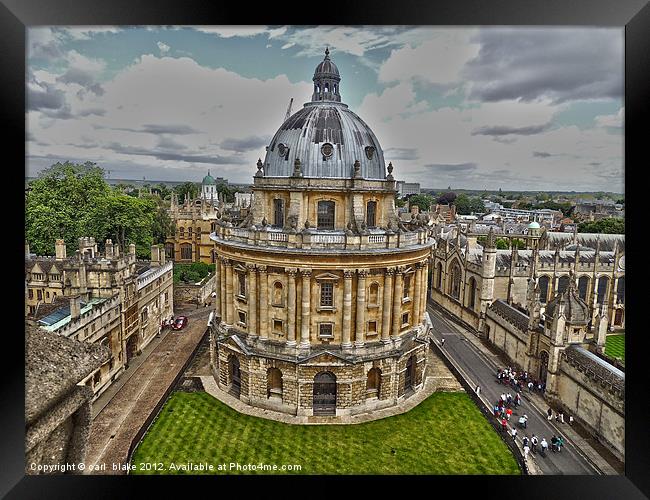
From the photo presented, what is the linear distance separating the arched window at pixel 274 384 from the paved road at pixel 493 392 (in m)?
10.3

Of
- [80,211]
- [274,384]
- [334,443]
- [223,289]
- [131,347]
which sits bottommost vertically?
[334,443]

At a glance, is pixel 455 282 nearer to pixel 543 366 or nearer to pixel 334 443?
pixel 543 366

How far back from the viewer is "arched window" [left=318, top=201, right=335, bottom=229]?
70.0ft

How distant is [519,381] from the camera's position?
945 inches

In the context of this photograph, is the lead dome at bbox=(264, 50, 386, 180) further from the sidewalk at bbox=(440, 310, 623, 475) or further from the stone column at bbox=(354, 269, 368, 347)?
the sidewalk at bbox=(440, 310, 623, 475)

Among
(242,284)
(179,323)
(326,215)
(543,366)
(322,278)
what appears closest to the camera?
(322,278)

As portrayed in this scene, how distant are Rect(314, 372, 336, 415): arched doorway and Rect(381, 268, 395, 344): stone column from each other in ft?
10.0

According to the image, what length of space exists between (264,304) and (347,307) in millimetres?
3843

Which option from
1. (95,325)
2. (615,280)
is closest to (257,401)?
(95,325)

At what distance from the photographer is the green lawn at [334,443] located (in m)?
16.6

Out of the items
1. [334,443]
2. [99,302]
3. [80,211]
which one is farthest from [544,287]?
[80,211]

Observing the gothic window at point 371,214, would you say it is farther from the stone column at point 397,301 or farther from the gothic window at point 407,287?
the gothic window at point 407,287

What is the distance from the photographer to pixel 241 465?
15.8 meters
